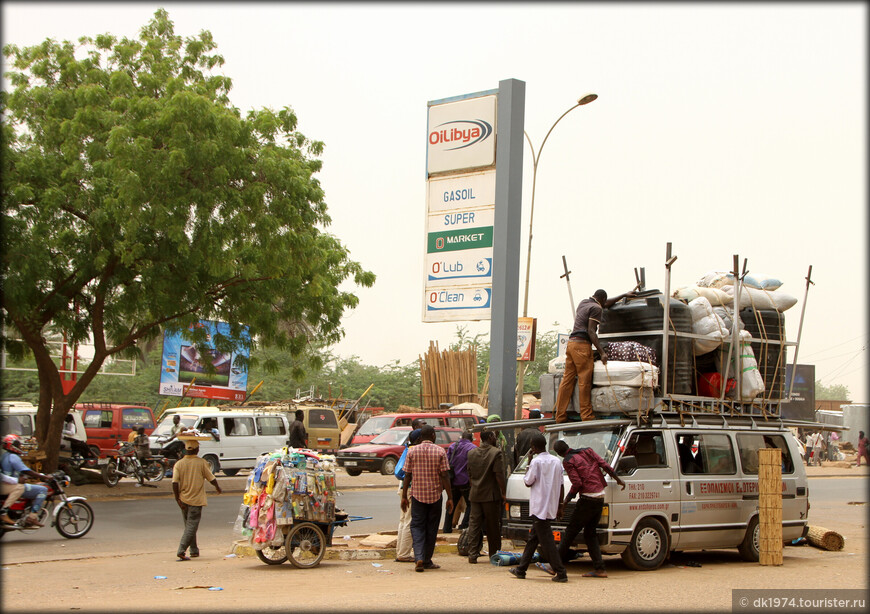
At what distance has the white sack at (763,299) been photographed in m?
12.5

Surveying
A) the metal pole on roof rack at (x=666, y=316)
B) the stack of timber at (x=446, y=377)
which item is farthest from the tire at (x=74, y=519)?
the stack of timber at (x=446, y=377)

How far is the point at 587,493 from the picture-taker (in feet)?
32.7

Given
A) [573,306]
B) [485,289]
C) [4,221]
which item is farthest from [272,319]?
[573,306]

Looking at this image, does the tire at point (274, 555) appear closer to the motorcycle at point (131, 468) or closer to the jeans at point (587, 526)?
the jeans at point (587, 526)

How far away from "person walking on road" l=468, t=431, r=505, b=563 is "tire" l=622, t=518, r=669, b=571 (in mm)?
1709

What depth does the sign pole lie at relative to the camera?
14547mm

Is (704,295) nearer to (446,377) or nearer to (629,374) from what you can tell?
(629,374)

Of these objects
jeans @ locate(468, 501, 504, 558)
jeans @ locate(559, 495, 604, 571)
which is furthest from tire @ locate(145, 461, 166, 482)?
jeans @ locate(559, 495, 604, 571)

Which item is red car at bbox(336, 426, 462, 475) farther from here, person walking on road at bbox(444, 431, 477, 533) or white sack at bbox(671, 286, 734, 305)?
white sack at bbox(671, 286, 734, 305)

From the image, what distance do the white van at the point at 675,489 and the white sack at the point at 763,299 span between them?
1.64 m

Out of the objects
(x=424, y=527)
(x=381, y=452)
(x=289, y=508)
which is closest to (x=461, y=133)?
(x=424, y=527)

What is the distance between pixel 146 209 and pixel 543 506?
450 inches

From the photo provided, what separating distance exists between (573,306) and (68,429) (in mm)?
16817

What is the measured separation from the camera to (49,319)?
19.9 m
